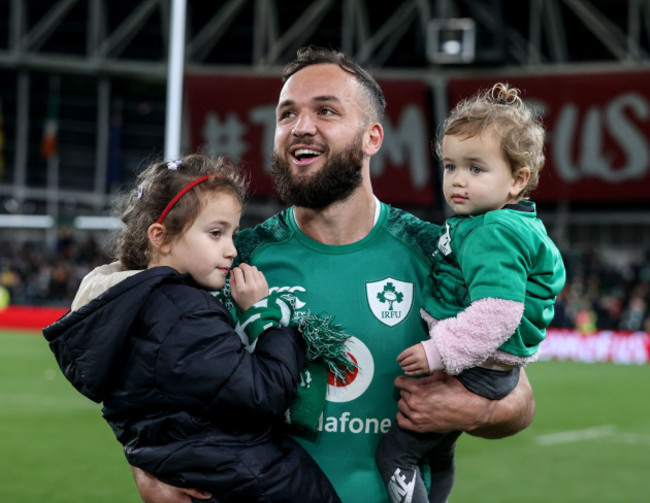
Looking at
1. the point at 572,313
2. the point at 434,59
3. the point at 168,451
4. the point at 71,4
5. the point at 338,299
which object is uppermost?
the point at 71,4

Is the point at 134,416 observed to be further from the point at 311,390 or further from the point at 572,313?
the point at 572,313

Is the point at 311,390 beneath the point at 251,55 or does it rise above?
beneath

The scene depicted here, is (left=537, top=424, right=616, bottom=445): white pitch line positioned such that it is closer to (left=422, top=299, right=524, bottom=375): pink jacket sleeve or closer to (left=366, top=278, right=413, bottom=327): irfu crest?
(left=366, top=278, right=413, bottom=327): irfu crest

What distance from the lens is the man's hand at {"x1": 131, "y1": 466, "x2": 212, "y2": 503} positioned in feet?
8.49

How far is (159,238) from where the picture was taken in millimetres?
2693

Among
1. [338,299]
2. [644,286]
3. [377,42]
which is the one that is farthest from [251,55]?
[338,299]

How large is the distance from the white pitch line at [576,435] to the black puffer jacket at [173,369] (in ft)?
24.2

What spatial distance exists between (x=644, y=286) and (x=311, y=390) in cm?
2181

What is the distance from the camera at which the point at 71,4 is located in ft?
110

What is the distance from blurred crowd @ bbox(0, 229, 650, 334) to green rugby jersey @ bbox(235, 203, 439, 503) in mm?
18530

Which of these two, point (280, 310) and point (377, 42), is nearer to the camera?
point (280, 310)

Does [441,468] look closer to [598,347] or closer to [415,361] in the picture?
[415,361]

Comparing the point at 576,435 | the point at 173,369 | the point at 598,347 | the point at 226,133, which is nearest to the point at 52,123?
the point at 226,133

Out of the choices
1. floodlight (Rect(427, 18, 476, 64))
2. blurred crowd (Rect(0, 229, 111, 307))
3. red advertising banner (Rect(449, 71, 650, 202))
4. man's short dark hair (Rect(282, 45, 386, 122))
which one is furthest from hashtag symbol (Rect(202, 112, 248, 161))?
man's short dark hair (Rect(282, 45, 386, 122))
